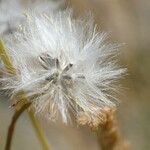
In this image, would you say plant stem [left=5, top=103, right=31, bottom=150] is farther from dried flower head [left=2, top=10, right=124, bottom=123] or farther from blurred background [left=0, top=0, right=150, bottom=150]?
blurred background [left=0, top=0, right=150, bottom=150]

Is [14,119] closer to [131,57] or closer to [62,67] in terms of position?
[62,67]

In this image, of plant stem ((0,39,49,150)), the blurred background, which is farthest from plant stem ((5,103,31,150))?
the blurred background

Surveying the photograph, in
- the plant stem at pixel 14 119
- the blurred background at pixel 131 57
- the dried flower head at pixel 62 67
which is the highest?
the blurred background at pixel 131 57

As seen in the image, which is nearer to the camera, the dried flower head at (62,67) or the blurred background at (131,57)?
the dried flower head at (62,67)

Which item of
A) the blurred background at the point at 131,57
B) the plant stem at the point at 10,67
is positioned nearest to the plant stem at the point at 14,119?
the plant stem at the point at 10,67

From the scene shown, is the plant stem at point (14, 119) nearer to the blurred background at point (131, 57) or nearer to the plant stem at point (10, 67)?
the plant stem at point (10, 67)

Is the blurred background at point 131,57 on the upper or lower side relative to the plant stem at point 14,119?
upper

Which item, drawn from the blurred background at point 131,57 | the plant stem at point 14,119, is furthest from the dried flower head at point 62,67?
the blurred background at point 131,57

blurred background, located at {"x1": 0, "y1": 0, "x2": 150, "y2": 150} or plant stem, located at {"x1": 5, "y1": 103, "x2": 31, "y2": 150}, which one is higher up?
blurred background, located at {"x1": 0, "y1": 0, "x2": 150, "y2": 150}

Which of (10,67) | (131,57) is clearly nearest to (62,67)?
(10,67)
